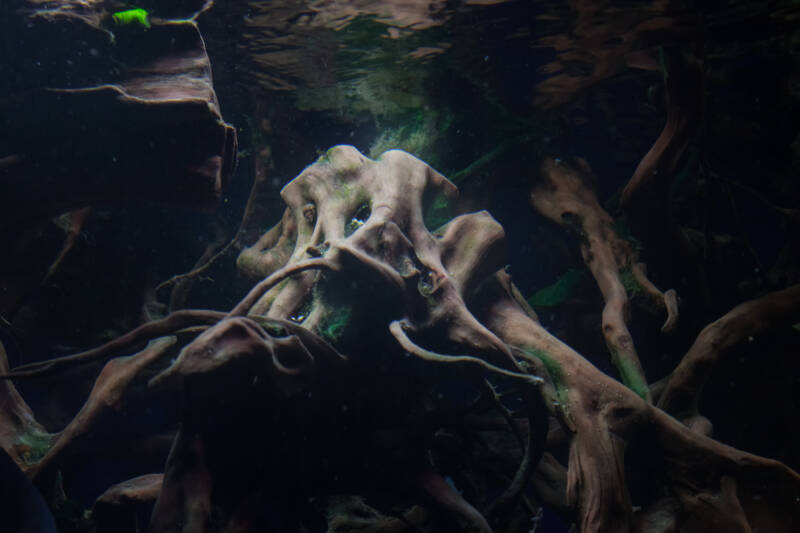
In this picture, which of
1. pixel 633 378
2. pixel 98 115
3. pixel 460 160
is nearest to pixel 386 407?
pixel 633 378

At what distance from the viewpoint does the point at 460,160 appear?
7.35m

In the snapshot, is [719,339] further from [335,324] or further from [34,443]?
[34,443]

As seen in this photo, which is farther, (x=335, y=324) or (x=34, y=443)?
(x=34, y=443)

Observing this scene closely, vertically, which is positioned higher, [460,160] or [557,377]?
[460,160]

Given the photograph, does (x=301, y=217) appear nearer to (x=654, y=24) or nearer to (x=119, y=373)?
(x=119, y=373)

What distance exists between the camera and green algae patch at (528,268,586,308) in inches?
254

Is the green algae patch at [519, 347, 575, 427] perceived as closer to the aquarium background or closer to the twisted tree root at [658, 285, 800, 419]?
the aquarium background

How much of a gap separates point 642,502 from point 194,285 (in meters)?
6.01

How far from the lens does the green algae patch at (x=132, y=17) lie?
347 centimetres

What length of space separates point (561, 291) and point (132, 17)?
6.07 meters

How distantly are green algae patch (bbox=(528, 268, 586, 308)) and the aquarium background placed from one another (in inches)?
1.3

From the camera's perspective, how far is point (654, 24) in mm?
6754

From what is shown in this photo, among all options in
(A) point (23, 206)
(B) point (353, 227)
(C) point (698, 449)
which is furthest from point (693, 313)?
(A) point (23, 206)

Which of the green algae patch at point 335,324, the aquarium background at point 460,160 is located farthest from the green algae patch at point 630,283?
the green algae patch at point 335,324
